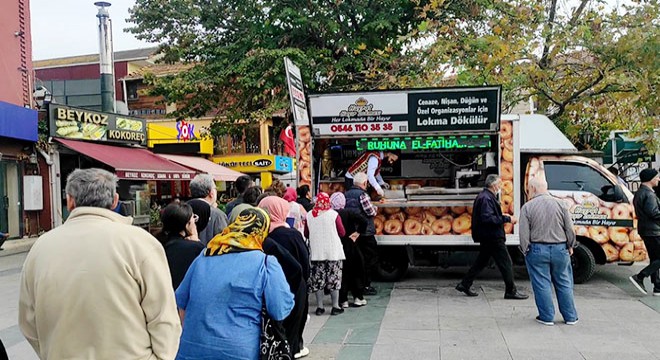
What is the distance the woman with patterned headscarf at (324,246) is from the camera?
252 inches

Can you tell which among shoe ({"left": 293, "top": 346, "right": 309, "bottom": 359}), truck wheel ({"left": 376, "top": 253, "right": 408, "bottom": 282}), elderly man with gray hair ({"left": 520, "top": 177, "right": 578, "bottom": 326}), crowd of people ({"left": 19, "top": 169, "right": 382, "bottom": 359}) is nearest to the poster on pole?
truck wheel ({"left": 376, "top": 253, "right": 408, "bottom": 282})

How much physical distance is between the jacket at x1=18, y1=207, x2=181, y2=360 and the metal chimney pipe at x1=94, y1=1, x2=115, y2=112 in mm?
20888

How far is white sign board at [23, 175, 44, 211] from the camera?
46.0 feet

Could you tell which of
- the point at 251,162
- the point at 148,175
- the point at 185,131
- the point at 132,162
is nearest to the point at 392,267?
the point at 148,175

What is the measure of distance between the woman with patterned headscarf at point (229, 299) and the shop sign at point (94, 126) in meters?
13.5

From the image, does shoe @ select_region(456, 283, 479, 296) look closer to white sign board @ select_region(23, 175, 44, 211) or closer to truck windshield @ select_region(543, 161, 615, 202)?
truck windshield @ select_region(543, 161, 615, 202)

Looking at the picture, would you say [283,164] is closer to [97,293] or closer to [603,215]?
[603,215]

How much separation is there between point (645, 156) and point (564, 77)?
274 cm

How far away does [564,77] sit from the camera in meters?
11.4

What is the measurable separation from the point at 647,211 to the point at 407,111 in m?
3.59

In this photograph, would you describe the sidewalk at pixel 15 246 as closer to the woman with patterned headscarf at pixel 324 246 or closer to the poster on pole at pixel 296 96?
the poster on pole at pixel 296 96

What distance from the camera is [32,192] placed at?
46.2 ft

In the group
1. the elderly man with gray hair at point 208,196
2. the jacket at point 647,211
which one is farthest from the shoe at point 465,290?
the elderly man with gray hair at point 208,196

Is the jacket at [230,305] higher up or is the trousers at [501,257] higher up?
the jacket at [230,305]
